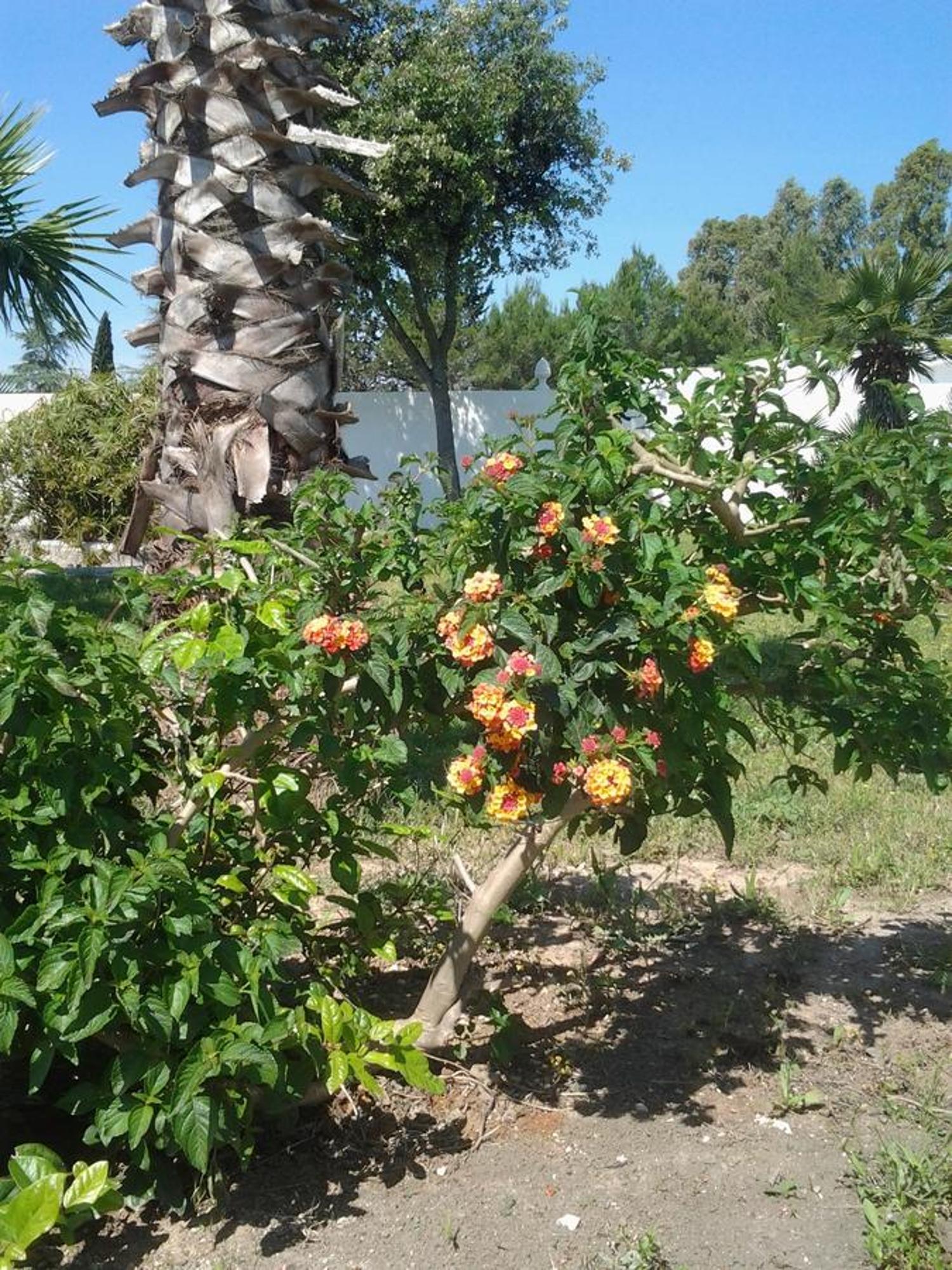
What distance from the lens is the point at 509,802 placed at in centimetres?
219

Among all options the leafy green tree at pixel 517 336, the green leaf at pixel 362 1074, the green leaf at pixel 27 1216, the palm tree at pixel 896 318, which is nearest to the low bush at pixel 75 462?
the palm tree at pixel 896 318

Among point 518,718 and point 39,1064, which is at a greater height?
point 518,718

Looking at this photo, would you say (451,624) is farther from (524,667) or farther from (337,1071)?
(337,1071)

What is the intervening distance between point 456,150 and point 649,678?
589 inches

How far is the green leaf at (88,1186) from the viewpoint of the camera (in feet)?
6.95

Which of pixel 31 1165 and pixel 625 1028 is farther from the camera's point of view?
pixel 625 1028

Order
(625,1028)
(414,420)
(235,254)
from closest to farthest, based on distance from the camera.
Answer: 1. (625,1028)
2. (235,254)
3. (414,420)

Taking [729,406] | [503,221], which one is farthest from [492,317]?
[729,406]

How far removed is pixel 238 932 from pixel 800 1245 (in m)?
1.14

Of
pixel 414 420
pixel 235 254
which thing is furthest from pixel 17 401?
pixel 235 254

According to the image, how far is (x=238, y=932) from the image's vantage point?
2334 millimetres

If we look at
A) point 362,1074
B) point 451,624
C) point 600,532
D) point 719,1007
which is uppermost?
point 600,532

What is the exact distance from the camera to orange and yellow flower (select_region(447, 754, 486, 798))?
219cm

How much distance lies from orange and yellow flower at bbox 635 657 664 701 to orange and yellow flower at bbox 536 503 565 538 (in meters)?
0.27
